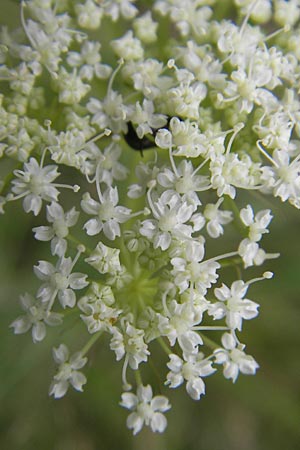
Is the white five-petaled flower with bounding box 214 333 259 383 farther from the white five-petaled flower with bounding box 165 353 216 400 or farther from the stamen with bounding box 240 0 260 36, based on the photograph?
the stamen with bounding box 240 0 260 36

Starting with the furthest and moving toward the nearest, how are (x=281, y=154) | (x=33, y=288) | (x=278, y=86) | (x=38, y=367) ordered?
(x=38, y=367) → (x=33, y=288) → (x=278, y=86) → (x=281, y=154)

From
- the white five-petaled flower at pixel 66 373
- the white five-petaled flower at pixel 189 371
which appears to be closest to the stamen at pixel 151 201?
the white five-petaled flower at pixel 189 371

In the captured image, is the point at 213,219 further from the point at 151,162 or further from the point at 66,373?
the point at 66,373

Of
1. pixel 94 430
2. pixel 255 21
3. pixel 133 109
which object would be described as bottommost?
pixel 94 430

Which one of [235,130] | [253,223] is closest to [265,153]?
[235,130]

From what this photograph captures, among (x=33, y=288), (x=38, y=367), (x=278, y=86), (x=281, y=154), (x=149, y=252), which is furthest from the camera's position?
(x=38, y=367)

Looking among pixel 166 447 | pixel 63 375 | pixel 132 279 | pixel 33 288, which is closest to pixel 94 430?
pixel 166 447

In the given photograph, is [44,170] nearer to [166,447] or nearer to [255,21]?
[255,21]

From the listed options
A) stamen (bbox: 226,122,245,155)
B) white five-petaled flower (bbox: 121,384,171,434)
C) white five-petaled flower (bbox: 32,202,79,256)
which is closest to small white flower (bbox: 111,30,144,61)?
stamen (bbox: 226,122,245,155)
